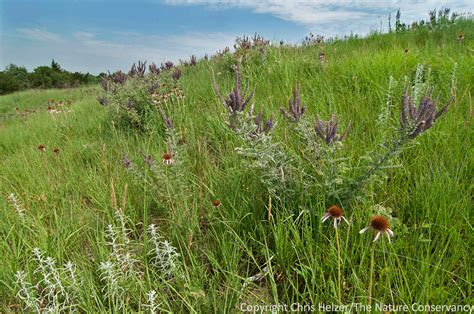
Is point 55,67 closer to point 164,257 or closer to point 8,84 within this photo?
point 8,84

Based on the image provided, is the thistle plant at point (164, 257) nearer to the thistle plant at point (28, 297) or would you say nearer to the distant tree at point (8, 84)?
the thistle plant at point (28, 297)

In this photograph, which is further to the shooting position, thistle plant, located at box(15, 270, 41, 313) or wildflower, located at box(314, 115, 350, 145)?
wildflower, located at box(314, 115, 350, 145)

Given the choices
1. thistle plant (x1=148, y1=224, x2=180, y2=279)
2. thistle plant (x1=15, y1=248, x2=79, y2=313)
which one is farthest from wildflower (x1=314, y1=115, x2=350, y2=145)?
thistle plant (x1=15, y1=248, x2=79, y2=313)

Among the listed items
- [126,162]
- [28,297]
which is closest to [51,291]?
[28,297]

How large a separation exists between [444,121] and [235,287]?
1903mm

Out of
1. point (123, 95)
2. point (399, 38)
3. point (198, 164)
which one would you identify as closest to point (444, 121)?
point (198, 164)

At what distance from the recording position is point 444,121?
2064mm

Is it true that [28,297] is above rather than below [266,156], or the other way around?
below

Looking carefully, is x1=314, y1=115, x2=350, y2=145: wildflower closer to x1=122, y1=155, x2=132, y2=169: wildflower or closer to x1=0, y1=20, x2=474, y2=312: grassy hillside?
x1=0, y1=20, x2=474, y2=312: grassy hillside

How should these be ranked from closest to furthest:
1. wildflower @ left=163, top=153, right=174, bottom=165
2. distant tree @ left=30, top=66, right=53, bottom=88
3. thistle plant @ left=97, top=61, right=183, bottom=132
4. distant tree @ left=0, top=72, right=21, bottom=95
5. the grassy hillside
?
the grassy hillside < wildflower @ left=163, top=153, right=174, bottom=165 < thistle plant @ left=97, top=61, right=183, bottom=132 < distant tree @ left=0, top=72, right=21, bottom=95 < distant tree @ left=30, top=66, right=53, bottom=88

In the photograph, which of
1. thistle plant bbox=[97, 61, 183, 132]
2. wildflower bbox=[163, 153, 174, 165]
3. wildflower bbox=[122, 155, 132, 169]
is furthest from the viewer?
thistle plant bbox=[97, 61, 183, 132]

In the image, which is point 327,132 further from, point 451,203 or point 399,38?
point 399,38

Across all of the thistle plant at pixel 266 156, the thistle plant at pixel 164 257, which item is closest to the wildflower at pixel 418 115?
the thistle plant at pixel 266 156

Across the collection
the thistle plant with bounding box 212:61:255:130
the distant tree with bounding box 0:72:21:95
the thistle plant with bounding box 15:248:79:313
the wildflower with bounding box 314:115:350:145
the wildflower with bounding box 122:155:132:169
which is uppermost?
the distant tree with bounding box 0:72:21:95
